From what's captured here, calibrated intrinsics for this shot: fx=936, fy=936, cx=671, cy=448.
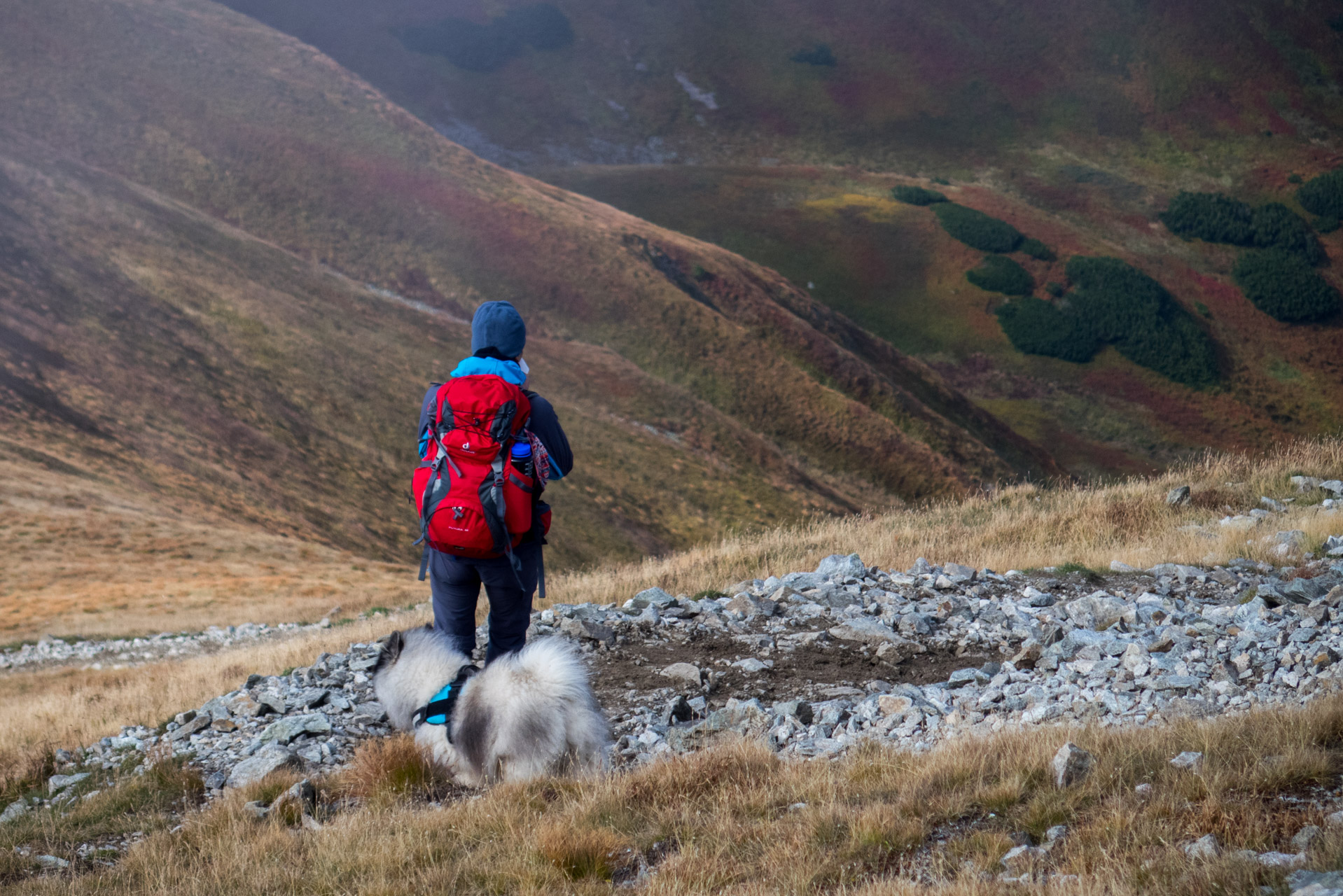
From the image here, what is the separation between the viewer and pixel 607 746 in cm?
420

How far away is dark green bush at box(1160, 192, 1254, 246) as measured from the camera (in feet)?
200

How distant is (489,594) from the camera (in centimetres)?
442

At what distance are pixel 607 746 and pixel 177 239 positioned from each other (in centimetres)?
3645

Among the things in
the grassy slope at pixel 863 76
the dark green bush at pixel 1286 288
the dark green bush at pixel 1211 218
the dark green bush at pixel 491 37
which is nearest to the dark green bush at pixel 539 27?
the dark green bush at pixel 491 37

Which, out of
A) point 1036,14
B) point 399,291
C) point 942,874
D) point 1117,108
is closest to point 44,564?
point 942,874

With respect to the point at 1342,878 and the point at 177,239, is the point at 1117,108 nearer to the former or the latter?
the point at 177,239

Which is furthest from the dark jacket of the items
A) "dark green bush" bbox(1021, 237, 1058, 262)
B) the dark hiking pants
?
"dark green bush" bbox(1021, 237, 1058, 262)

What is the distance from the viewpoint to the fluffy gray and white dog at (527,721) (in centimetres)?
402

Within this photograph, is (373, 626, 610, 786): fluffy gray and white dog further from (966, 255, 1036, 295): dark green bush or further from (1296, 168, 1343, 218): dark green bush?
(1296, 168, 1343, 218): dark green bush

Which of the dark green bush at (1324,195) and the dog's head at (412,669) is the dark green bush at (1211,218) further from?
the dog's head at (412,669)

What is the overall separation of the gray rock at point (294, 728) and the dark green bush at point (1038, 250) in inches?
2373

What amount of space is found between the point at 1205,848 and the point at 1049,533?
7133 mm

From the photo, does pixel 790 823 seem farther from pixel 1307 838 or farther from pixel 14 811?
pixel 14 811

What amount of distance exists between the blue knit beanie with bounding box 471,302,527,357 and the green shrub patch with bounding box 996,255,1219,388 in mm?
54504
